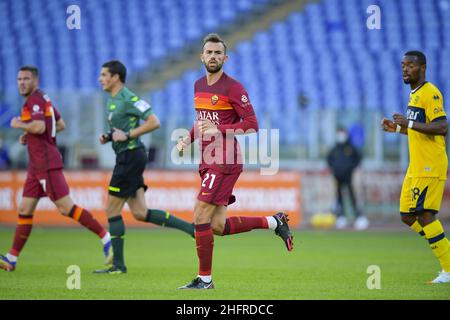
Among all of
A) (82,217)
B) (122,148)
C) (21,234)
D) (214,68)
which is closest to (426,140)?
(214,68)

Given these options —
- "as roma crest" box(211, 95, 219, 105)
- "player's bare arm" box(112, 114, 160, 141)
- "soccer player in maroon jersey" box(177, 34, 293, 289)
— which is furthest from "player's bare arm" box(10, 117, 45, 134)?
"as roma crest" box(211, 95, 219, 105)

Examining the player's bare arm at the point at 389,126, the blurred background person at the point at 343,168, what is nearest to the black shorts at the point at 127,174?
the player's bare arm at the point at 389,126

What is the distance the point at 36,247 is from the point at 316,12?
13.6m

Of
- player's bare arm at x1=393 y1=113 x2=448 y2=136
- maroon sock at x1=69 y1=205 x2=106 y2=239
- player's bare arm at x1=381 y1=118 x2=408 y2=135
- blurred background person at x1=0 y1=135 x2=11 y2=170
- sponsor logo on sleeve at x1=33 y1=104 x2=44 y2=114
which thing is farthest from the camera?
blurred background person at x1=0 y1=135 x2=11 y2=170

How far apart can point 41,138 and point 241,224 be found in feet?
10.4

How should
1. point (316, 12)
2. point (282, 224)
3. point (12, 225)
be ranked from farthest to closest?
point (316, 12) < point (12, 225) < point (282, 224)

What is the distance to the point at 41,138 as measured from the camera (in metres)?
10.7

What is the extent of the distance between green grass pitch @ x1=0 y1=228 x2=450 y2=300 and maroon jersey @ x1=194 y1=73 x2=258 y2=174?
1.30 meters

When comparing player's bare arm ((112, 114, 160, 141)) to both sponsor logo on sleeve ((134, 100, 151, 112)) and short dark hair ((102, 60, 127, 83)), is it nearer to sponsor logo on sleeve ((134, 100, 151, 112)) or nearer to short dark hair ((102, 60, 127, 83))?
sponsor logo on sleeve ((134, 100, 151, 112))

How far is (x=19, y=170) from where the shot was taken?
1948 cm

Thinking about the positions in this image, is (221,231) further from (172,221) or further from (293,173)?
(293,173)

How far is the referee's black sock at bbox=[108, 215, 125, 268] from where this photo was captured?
10.4m

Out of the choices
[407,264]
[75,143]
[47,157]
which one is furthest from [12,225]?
[407,264]

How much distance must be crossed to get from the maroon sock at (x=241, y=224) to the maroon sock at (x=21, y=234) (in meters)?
3.01
